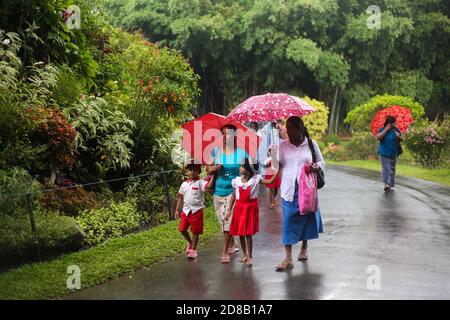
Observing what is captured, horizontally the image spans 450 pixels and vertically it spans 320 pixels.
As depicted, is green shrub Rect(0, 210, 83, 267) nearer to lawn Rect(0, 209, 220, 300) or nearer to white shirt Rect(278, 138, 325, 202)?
lawn Rect(0, 209, 220, 300)

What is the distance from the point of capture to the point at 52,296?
7320 millimetres

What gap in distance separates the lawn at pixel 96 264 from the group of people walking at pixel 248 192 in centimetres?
69

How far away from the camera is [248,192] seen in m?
8.71

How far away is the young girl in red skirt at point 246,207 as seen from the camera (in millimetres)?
8672

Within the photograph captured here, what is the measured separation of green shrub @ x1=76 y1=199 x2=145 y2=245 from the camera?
33.2 feet

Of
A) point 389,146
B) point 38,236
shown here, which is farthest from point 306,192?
point 389,146

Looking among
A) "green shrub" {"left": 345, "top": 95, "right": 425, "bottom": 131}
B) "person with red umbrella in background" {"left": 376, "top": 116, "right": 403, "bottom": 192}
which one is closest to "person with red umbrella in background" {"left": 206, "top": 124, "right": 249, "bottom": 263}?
"person with red umbrella in background" {"left": 376, "top": 116, "right": 403, "bottom": 192}

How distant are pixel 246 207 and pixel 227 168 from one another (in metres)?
0.60

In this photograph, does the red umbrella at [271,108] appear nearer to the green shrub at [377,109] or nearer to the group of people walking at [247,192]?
the group of people walking at [247,192]

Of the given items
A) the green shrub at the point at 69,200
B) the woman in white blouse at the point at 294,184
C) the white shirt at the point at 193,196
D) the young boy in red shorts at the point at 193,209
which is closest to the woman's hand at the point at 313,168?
the woman in white blouse at the point at 294,184

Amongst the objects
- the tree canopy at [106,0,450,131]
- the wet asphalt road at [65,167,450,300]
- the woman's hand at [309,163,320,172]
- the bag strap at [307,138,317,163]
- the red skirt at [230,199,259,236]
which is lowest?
the wet asphalt road at [65,167,450,300]

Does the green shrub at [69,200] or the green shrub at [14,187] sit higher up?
the green shrub at [14,187]

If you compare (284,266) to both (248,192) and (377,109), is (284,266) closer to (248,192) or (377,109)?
(248,192)

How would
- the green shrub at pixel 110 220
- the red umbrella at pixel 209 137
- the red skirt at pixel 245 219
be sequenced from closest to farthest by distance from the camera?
the red skirt at pixel 245 219, the red umbrella at pixel 209 137, the green shrub at pixel 110 220
